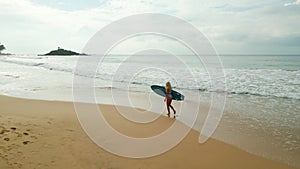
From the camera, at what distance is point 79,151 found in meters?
5.32

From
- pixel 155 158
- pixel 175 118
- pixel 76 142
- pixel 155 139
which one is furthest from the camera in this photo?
pixel 175 118

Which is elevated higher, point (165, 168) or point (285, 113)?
point (285, 113)

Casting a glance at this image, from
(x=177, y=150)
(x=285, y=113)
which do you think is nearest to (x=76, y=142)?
(x=177, y=150)

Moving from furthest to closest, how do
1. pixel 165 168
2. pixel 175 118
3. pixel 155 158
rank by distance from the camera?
pixel 175 118 → pixel 155 158 → pixel 165 168

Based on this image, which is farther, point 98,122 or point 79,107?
point 79,107

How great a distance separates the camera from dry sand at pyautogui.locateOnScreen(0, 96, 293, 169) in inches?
187

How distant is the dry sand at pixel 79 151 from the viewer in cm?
475

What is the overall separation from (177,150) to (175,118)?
3.26m

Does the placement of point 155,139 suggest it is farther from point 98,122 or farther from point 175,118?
point 175,118

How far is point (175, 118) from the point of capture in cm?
921

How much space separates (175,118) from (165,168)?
14.2 feet

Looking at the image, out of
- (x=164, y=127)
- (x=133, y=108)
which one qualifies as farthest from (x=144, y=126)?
(x=133, y=108)

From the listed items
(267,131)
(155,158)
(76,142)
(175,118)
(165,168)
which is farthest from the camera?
(175,118)

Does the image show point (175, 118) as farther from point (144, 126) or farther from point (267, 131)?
point (267, 131)
